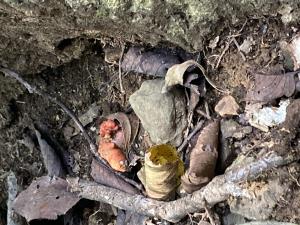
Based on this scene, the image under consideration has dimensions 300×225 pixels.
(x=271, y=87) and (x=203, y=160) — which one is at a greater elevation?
(x=271, y=87)

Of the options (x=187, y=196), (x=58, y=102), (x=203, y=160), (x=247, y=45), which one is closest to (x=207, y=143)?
(x=203, y=160)

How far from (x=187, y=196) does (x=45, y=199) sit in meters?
0.52

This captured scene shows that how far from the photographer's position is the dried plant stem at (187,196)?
4.58 feet

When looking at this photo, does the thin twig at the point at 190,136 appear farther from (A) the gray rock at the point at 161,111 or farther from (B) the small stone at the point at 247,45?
(B) the small stone at the point at 247,45

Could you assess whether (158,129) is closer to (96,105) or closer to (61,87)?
(96,105)

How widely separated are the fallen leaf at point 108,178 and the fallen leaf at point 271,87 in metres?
0.48

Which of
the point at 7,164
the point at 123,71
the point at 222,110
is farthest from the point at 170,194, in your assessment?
the point at 7,164

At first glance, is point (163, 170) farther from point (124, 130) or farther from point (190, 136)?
point (124, 130)

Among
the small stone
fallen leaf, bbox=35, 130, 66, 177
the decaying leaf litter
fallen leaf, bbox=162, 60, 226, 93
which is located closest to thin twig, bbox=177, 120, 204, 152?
the decaying leaf litter

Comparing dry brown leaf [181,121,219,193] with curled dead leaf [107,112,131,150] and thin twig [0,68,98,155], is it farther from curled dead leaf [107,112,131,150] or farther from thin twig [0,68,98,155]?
thin twig [0,68,98,155]

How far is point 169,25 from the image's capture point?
151 cm

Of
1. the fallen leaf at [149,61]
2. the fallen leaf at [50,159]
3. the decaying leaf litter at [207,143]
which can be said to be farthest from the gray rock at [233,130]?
the fallen leaf at [50,159]

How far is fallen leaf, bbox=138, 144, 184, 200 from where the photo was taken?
62.5 inches

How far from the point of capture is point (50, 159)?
6.37ft
